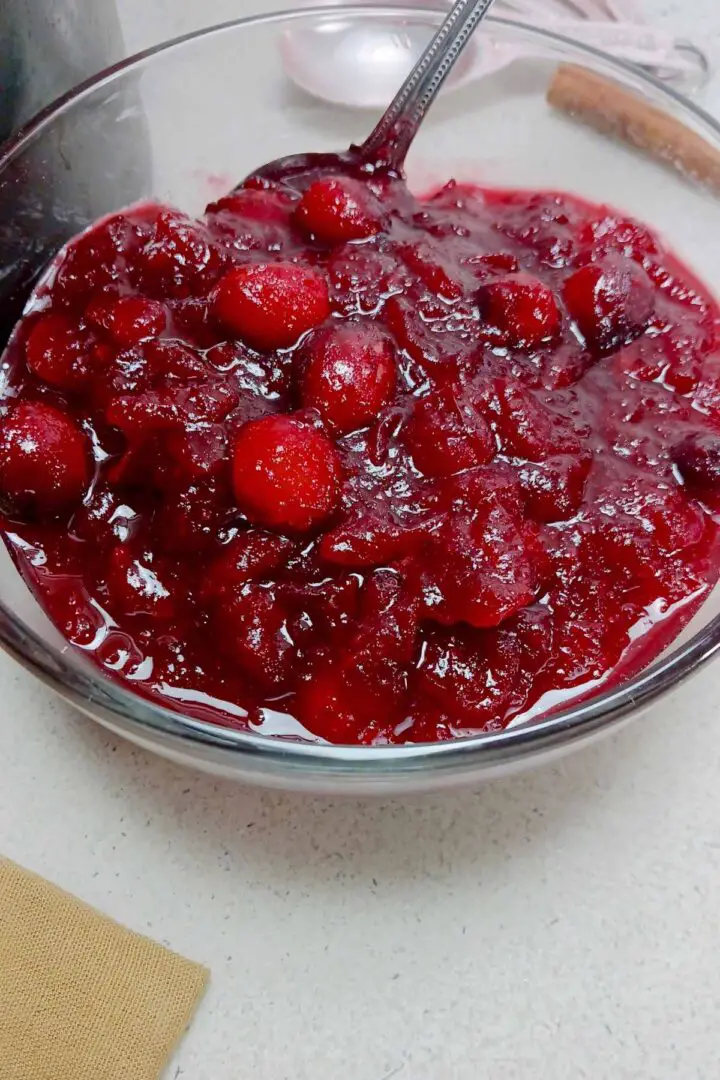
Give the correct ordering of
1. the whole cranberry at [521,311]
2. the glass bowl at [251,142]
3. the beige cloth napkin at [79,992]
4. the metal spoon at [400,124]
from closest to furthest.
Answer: the beige cloth napkin at [79,992] < the whole cranberry at [521,311] < the glass bowl at [251,142] < the metal spoon at [400,124]

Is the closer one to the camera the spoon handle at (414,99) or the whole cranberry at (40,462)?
the whole cranberry at (40,462)

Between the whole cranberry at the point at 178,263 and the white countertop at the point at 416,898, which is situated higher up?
the whole cranberry at the point at 178,263

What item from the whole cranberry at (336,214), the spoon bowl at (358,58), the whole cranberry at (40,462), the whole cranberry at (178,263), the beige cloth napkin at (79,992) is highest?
the spoon bowl at (358,58)

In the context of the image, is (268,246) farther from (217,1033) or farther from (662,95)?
(217,1033)

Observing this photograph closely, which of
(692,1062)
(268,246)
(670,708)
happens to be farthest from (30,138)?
(692,1062)

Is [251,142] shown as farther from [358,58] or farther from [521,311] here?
[521,311]

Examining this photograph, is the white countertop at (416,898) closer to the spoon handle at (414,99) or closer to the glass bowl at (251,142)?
the glass bowl at (251,142)

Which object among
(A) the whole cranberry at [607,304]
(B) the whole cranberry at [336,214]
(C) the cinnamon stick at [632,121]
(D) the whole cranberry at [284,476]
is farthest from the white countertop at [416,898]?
(C) the cinnamon stick at [632,121]
